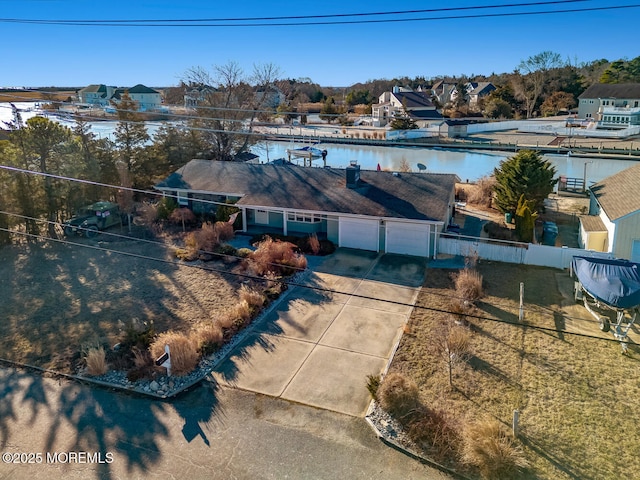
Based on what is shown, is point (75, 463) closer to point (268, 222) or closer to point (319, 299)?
point (319, 299)

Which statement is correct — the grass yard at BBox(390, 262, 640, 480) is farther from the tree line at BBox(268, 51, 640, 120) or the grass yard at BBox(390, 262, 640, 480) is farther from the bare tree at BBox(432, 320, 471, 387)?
the tree line at BBox(268, 51, 640, 120)

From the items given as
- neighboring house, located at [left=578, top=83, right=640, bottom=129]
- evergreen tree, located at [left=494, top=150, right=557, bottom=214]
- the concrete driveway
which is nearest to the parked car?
the concrete driveway

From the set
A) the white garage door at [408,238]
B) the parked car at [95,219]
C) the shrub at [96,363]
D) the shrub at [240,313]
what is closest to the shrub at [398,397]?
the shrub at [240,313]

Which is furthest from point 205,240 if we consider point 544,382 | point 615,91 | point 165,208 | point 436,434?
point 615,91

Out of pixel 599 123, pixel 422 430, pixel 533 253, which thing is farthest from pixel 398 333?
pixel 599 123

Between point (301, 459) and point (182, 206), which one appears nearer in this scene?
point (301, 459)

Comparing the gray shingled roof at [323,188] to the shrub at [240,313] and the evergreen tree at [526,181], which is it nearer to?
the evergreen tree at [526,181]
